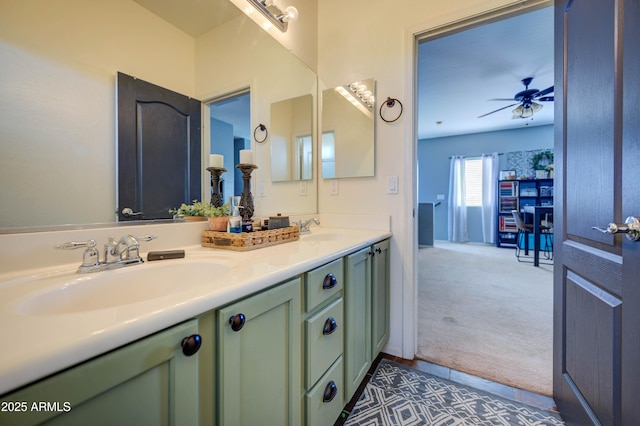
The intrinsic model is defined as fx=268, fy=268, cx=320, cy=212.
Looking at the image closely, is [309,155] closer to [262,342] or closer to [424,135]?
[262,342]

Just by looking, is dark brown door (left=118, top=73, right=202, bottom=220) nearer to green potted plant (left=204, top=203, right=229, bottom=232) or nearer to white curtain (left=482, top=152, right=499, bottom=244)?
green potted plant (left=204, top=203, right=229, bottom=232)

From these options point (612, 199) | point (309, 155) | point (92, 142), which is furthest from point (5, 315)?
point (309, 155)

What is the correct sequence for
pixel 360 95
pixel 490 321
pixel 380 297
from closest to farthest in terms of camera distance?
pixel 380 297
pixel 360 95
pixel 490 321

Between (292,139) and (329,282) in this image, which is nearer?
Answer: (329,282)

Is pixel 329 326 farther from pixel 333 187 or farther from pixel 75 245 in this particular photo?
pixel 333 187

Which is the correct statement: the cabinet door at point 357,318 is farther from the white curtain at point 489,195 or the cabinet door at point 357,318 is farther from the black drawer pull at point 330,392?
the white curtain at point 489,195

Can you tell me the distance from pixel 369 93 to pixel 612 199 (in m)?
1.39

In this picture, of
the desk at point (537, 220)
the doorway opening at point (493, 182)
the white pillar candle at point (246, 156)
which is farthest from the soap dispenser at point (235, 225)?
the desk at point (537, 220)

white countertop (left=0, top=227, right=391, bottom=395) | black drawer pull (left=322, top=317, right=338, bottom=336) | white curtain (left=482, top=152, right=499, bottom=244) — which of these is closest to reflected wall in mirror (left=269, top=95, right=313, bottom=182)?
black drawer pull (left=322, top=317, right=338, bottom=336)

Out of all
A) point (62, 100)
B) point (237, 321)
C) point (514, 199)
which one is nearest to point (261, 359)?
point (237, 321)

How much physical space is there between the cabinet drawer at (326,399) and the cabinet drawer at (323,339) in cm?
4

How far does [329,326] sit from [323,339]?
0.17ft

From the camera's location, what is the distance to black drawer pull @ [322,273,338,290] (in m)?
1.03

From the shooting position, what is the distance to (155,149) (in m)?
1.08
